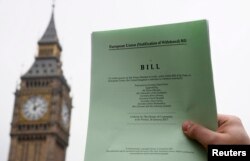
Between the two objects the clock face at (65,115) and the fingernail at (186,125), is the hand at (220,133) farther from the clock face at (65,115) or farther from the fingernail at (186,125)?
the clock face at (65,115)

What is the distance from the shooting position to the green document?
129 centimetres

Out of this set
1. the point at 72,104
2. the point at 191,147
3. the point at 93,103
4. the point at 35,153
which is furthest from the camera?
the point at 72,104

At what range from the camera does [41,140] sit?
31797 mm

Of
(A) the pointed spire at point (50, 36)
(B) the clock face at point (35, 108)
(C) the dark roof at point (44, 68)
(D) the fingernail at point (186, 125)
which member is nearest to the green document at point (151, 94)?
(D) the fingernail at point (186, 125)

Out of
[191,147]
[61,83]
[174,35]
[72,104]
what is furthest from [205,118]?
[72,104]

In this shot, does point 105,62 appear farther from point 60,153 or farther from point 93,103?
point 60,153

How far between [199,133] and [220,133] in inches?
2.1

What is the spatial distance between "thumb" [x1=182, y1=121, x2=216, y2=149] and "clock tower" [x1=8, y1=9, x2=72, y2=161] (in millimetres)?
29988

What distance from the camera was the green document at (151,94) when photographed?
129 cm

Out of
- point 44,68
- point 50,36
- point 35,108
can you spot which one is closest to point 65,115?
point 35,108

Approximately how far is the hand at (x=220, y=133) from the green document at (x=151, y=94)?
0.02m

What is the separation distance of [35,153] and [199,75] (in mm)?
31128

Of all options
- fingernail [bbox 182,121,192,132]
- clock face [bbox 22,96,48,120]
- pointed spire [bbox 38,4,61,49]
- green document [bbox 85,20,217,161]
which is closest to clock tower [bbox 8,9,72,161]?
clock face [bbox 22,96,48,120]

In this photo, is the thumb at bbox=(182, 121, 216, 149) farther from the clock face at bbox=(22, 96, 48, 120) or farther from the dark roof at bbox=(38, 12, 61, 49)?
the dark roof at bbox=(38, 12, 61, 49)
